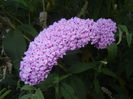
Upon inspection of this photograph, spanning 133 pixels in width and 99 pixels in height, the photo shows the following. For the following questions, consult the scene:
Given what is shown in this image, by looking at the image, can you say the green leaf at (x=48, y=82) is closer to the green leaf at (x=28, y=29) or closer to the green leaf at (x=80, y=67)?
the green leaf at (x=80, y=67)

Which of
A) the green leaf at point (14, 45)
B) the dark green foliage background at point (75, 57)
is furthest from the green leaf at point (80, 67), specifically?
the green leaf at point (14, 45)

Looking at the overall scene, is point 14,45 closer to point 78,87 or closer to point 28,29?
point 28,29

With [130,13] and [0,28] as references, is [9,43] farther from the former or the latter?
[130,13]

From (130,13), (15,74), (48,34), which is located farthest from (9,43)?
(130,13)

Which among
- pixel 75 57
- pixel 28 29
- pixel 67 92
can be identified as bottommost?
pixel 67 92

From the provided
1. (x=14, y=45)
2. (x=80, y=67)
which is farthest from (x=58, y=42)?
(x=14, y=45)
